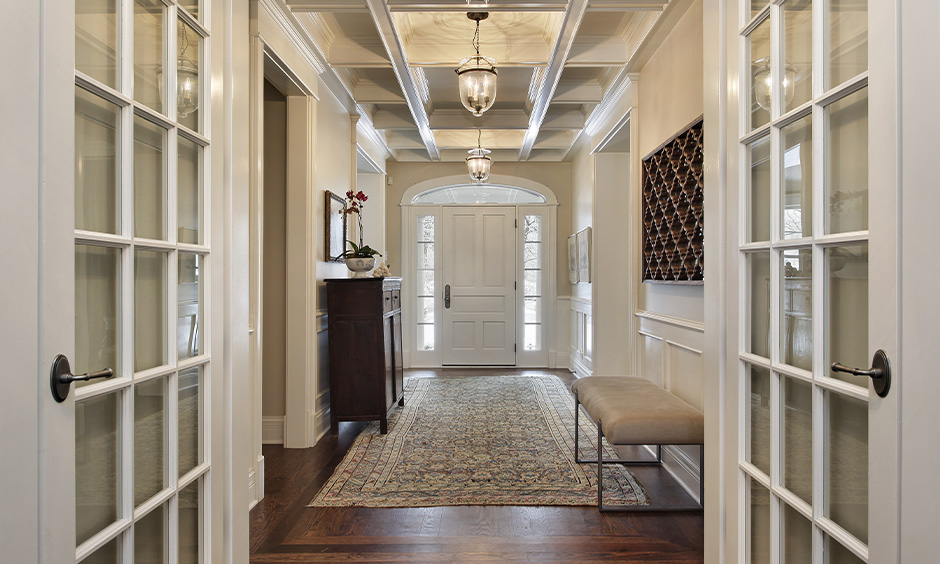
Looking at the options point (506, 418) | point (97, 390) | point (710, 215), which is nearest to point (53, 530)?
point (97, 390)

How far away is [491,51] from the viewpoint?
4.01 m

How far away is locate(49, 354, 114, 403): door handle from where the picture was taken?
3.41 ft

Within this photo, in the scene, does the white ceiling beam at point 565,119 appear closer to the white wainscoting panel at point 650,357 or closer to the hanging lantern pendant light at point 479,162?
the hanging lantern pendant light at point 479,162

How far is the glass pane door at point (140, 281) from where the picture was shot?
1.17 meters

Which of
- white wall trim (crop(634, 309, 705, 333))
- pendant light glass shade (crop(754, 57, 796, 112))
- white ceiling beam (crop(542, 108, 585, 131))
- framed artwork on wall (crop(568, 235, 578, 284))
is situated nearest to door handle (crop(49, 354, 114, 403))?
pendant light glass shade (crop(754, 57, 796, 112))

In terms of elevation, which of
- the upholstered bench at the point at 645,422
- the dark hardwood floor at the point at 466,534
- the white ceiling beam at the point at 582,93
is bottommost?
the dark hardwood floor at the point at 466,534

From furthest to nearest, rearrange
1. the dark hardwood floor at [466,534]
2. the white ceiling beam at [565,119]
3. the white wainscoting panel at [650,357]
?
the white ceiling beam at [565,119] < the white wainscoting panel at [650,357] < the dark hardwood floor at [466,534]

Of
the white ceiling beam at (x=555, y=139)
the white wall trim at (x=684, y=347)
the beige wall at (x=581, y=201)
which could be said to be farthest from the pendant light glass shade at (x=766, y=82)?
the white ceiling beam at (x=555, y=139)

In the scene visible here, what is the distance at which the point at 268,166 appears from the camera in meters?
4.04

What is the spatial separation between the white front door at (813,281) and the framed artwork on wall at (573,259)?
193 inches

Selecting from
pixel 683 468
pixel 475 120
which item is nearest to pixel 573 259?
pixel 475 120

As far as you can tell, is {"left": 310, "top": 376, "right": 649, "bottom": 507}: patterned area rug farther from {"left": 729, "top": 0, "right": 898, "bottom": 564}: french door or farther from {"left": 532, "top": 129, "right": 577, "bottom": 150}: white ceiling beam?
{"left": 532, "top": 129, "right": 577, "bottom": 150}: white ceiling beam

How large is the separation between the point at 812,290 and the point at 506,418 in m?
→ 3.62

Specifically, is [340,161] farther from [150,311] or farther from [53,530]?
[53,530]
